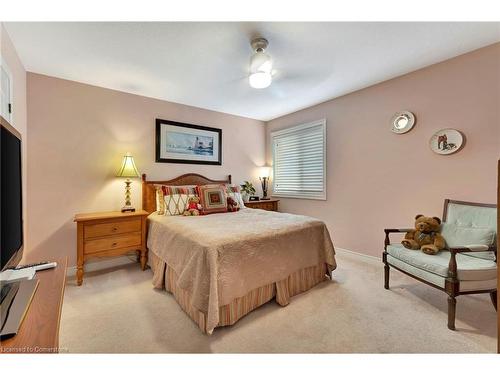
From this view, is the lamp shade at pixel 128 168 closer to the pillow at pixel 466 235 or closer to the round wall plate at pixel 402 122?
the round wall plate at pixel 402 122

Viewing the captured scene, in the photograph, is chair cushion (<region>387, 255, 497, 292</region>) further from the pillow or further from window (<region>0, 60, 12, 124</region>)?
window (<region>0, 60, 12, 124</region>)

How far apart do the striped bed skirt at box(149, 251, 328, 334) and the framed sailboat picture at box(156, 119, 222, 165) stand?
156 cm

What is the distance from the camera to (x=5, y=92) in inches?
74.7

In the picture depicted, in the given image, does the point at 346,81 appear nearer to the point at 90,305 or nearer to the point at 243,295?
the point at 243,295

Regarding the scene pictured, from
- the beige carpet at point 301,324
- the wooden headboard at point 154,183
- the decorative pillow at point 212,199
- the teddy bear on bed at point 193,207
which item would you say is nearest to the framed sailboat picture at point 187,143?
the wooden headboard at point 154,183

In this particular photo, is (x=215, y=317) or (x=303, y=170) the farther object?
(x=303, y=170)

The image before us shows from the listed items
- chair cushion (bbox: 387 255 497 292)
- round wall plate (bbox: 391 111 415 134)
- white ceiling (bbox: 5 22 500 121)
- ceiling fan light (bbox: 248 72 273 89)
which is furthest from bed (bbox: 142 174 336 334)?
white ceiling (bbox: 5 22 500 121)

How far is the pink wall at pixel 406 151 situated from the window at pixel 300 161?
0.45ft

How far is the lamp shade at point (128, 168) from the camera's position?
2.81 m

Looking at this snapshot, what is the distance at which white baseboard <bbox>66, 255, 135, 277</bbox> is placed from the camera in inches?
105

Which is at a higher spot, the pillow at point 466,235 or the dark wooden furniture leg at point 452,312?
the pillow at point 466,235
